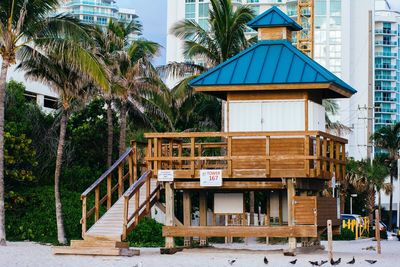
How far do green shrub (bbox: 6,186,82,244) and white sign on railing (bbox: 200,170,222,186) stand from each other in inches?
404

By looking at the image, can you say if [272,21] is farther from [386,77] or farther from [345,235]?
[386,77]

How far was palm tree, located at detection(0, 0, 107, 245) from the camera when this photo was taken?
33188 millimetres

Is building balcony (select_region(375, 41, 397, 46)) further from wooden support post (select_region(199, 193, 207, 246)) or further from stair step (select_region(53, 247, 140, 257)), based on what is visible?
stair step (select_region(53, 247, 140, 257))

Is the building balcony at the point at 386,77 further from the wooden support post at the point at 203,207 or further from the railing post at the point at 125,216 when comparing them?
the railing post at the point at 125,216

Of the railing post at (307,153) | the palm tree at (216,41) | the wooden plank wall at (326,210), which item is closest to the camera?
the railing post at (307,153)

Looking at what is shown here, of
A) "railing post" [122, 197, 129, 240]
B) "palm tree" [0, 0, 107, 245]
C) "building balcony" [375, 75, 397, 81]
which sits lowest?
"railing post" [122, 197, 129, 240]

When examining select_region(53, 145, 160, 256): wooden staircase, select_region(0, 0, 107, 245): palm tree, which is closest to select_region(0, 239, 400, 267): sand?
select_region(53, 145, 160, 256): wooden staircase

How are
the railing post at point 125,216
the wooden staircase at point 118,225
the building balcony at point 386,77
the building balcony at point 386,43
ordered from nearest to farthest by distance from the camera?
the wooden staircase at point 118,225, the railing post at point 125,216, the building balcony at point 386,77, the building balcony at point 386,43

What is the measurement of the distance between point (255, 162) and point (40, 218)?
13586 millimetres

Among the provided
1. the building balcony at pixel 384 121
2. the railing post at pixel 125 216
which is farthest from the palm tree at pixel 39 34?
the building balcony at pixel 384 121

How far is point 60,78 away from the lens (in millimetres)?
36500

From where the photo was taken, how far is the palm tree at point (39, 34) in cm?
3319

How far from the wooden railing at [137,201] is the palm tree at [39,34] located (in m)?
4.71

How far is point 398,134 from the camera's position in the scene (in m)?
80.0
